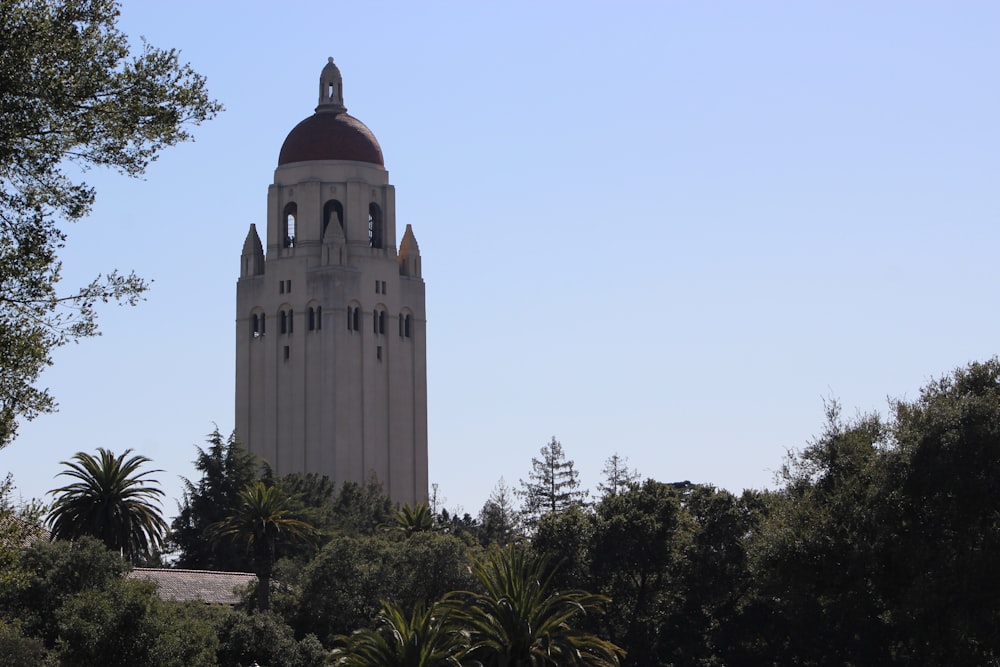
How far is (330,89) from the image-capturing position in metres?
108

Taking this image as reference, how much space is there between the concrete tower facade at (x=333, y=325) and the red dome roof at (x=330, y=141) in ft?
0.30

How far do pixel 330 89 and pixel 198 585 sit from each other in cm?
5198

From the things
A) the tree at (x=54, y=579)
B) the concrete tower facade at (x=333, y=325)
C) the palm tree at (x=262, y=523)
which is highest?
the concrete tower facade at (x=333, y=325)

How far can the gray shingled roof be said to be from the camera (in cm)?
6103

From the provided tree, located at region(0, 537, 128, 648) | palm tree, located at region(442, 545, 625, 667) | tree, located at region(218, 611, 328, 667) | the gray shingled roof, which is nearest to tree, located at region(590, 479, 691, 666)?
tree, located at region(218, 611, 328, 667)

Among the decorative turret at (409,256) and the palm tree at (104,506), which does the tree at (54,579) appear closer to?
the palm tree at (104,506)

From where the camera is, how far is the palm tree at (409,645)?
39469mm

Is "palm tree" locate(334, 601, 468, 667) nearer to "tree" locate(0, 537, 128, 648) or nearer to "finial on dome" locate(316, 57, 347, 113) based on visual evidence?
"tree" locate(0, 537, 128, 648)

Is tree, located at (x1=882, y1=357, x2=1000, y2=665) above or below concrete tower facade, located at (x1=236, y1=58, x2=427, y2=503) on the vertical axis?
below

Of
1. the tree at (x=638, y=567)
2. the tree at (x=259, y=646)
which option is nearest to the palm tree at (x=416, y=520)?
the tree at (x=638, y=567)

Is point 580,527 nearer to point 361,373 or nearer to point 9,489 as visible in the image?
point 9,489

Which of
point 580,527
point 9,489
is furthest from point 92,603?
point 9,489

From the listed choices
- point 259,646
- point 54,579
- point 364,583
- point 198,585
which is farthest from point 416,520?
point 54,579

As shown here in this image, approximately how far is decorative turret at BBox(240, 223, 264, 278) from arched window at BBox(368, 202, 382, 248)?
7.98 metres
